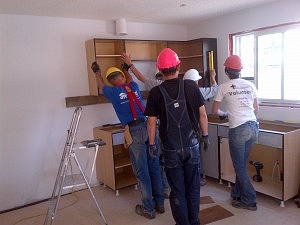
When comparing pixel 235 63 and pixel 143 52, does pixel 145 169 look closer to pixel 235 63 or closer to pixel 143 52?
pixel 235 63

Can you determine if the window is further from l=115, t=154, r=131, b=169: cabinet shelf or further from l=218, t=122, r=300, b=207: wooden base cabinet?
l=115, t=154, r=131, b=169: cabinet shelf

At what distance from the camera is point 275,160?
3531 millimetres

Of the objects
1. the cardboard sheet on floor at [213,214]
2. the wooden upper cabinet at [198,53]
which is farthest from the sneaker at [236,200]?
the wooden upper cabinet at [198,53]

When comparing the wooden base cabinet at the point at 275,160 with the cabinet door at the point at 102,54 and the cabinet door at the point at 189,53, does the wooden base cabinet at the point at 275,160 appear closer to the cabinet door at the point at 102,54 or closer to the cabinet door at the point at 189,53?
the cabinet door at the point at 189,53

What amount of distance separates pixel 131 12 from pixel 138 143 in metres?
1.68

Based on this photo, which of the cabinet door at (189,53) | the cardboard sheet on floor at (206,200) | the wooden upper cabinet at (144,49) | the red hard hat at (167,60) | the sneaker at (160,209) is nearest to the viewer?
the red hard hat at (167,60)

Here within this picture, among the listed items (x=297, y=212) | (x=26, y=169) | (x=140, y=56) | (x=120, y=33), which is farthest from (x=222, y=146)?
(x=26, y=169)

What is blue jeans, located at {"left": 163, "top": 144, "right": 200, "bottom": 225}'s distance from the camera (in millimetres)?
2328

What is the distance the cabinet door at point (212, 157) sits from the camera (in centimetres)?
365

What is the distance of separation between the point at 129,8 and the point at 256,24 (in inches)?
65.3

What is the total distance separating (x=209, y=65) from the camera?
4172 mm

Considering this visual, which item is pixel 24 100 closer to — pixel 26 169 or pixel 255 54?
pixel 26 169

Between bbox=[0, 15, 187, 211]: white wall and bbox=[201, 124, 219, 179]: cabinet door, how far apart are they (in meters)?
1.67

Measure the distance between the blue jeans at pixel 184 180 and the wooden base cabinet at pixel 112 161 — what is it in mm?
1326
